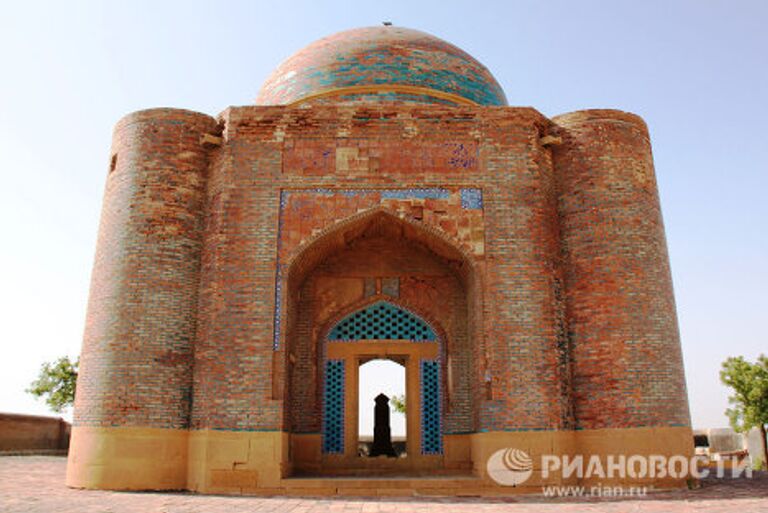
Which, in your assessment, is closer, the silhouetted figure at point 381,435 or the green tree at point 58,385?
the silhouetted figure at point 381,435

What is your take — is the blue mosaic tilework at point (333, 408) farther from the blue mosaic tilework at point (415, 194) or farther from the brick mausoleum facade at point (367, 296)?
the blue mosaic tilework at point (415, 194)

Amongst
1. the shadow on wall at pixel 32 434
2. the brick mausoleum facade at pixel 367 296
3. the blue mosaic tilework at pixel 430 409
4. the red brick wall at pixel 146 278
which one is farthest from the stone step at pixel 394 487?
the shadow on wall at pixel 32 434

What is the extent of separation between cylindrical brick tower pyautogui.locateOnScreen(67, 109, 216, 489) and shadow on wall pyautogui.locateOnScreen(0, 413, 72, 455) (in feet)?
25.6

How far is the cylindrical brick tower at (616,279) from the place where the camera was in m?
9.16

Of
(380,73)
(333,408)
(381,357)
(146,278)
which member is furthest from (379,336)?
(380,73)

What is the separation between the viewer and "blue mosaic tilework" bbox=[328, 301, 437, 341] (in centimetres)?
1084

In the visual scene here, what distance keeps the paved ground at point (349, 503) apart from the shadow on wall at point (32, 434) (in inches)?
Answer: 291

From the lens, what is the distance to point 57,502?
7.19 metres

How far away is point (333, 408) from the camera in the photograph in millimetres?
10570

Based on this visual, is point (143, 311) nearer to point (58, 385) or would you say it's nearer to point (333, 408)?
point (333, 408)

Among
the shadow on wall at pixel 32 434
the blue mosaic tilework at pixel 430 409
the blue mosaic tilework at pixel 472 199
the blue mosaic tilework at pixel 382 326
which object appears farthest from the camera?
the shadow on wall at pixel 32 434

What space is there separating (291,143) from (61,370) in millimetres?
16289

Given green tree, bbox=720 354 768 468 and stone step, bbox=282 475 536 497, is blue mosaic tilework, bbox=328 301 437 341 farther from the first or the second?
green tree, bbox=720 354 768 468

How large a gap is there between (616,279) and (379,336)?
12.8 feet
